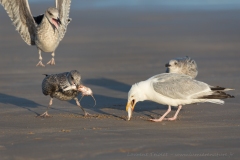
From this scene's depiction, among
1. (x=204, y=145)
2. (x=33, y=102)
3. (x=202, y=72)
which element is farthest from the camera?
(x=202, y=72)

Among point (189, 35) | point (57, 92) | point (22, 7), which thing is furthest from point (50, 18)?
point (189, 35)

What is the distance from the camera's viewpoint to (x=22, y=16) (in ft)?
44.5

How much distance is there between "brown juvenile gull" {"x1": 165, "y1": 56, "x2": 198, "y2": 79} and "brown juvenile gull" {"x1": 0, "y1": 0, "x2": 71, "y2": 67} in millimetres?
2164

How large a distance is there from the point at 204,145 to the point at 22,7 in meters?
6.40

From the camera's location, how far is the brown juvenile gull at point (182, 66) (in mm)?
12258

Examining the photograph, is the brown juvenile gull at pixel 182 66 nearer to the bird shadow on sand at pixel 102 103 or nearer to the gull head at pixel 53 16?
the bird shadow on sand at pixel 102 103

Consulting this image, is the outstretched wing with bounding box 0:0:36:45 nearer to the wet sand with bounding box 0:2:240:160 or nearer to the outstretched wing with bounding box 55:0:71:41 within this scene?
the outstretched wing with bounding box 55:0:71:41

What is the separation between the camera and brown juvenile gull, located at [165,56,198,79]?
12258 mm

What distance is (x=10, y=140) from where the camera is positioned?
8.41 metres

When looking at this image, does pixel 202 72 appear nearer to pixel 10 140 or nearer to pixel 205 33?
pixel 205 33

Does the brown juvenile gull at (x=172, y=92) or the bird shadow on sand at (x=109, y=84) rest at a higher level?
the brown juvenile gull at (x=172, y=92)

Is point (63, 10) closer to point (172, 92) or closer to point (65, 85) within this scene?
point (65, 85)

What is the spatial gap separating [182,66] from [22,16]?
3315mm

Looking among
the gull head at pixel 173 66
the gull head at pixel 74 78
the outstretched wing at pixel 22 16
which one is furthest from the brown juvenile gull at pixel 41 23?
the gull head at pixel 74 78
